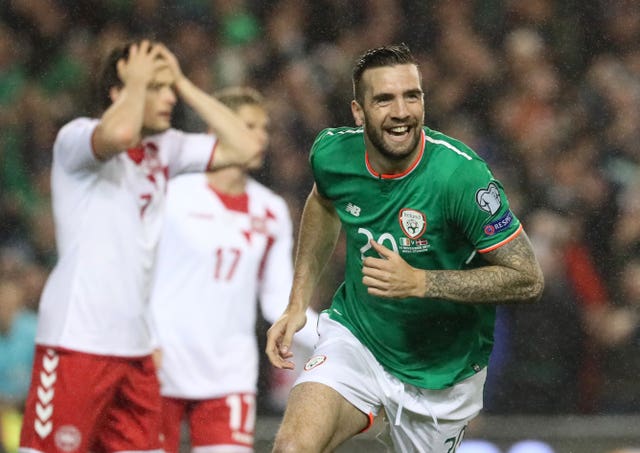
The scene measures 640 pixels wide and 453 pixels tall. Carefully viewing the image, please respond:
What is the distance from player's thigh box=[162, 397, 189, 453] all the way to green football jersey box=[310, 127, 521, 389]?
5.49 ft

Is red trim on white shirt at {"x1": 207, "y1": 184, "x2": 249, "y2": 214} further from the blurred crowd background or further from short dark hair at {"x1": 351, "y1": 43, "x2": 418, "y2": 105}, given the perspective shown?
short dark hair at {"x1": 351, "y1": 43, "x2": 418, "y2": 105}

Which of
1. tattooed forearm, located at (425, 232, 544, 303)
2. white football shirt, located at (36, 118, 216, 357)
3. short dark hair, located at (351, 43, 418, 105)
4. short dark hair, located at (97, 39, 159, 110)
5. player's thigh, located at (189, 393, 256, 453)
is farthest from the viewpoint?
player's thigh, located at (189, 393, 256, 453)

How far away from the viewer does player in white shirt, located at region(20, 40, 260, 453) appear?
4.97 metres

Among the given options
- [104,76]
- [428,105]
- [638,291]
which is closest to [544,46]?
[428,105]

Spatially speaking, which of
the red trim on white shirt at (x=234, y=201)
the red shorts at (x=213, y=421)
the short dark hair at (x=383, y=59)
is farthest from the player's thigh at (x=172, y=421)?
the short dark hair at (x=383, y=59)

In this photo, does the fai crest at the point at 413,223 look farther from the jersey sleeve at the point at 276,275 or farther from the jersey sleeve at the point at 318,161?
the jersey sleeve at the point at 276,275

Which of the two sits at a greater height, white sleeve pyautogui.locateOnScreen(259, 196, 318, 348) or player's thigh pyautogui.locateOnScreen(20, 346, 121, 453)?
white sleeve pyautogui.locateOnScreen(259, 196, 318, 348)

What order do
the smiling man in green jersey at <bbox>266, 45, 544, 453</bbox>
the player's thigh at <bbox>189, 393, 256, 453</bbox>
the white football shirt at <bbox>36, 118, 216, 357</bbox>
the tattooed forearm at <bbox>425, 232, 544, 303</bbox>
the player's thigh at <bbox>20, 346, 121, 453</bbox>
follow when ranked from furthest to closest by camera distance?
the player's thigh at <bbox>189, 393, 256, 453</bbox>, the white football shirt at <bbox>36, 118, 216, 357</bbox>, the player's thigh at <bbox>20, 346, 121, 453</bbox>, the smiling man in green jersey at <bbox>266, 45, 544, 453</bbox>, the tattooed forearm at <bbox>425, 232, 544, 303</bbox>

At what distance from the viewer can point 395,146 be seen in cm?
409

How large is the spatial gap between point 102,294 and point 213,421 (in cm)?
106

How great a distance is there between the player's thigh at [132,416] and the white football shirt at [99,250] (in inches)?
4.2

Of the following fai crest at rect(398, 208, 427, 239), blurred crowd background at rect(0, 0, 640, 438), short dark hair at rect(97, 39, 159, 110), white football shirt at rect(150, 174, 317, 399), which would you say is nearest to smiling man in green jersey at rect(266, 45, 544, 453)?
fai crest at rect(398, 208, 427, 239)

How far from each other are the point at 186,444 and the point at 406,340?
11.5 feet

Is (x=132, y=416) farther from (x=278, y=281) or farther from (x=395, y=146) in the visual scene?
(x=395, y=146)
